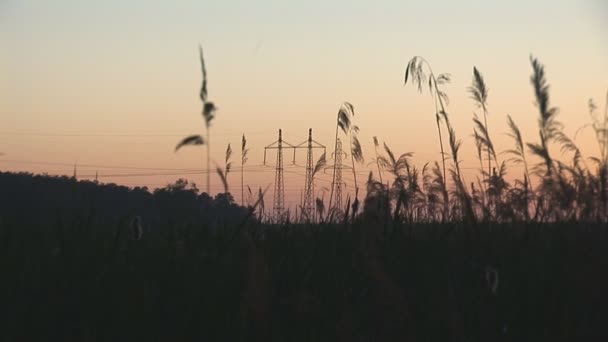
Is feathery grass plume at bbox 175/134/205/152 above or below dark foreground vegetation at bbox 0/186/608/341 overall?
above

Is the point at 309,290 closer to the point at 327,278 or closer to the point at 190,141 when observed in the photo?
the point at 327,278

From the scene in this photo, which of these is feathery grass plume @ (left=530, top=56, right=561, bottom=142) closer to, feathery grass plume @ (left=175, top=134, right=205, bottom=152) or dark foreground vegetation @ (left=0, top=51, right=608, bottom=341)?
dark foreground vegetation @ (left=0, top=51, right=608, bottom=341)

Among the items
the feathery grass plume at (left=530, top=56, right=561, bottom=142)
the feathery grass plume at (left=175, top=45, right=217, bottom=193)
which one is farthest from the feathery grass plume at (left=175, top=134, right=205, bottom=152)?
the feathery grass plume at (left=530, top=56, right=561, bottom=142)

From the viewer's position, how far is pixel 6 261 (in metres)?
4.11

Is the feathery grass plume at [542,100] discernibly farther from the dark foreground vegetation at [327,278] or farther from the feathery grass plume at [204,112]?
A: the feathery grass plume at [204,112]

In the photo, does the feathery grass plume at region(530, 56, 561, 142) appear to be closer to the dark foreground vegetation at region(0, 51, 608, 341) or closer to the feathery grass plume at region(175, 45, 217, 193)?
the dark foreground vegetation at region(0, 51, 608, 341)

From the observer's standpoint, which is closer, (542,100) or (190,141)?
(190,141)

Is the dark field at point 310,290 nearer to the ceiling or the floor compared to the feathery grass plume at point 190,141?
nearer to the floor

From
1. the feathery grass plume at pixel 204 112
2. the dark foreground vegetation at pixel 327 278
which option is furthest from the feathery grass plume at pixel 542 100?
the feathery grass plume at pixel 204 112

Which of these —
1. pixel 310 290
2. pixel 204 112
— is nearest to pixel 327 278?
pixel 310 290

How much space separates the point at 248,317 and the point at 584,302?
158 cm

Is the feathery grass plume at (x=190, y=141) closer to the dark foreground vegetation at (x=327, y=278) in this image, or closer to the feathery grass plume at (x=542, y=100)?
the dark foreground vegetation at (x=327, y=278)

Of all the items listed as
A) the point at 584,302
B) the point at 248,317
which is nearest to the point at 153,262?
the point at 248,317

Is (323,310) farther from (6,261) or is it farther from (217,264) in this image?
(6,261)
